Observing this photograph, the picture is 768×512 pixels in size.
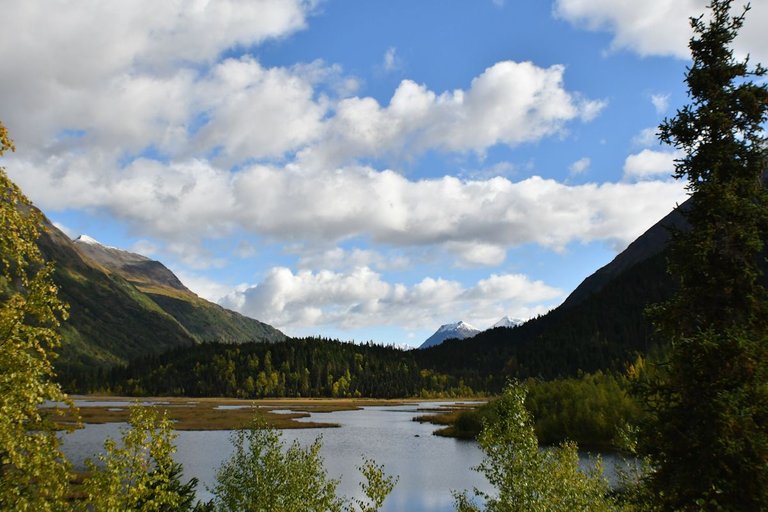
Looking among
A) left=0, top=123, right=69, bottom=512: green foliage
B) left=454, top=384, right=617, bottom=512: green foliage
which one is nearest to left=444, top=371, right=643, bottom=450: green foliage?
left=454, top=384, right=617, bottom=512: green foliage

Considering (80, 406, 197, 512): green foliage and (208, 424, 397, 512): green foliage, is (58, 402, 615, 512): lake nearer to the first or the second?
(208, 424, 397, 512): green foliage

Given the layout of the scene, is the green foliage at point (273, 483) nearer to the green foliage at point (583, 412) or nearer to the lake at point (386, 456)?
the lake at point (386, 456)

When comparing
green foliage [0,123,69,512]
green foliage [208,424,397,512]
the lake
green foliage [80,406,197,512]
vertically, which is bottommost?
the lake

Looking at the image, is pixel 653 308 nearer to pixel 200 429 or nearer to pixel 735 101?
pixel 735 101

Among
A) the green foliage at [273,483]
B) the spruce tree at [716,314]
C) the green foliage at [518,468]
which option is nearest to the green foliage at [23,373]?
the green foliage at [273,483]

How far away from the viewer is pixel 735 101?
2716cm

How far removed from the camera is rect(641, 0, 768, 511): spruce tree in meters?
22.9

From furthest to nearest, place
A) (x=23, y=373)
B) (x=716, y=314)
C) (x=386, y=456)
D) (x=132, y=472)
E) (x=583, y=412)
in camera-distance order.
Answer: (x=583, y=412) < (x=386, y=456) < (x=716, y=314) < (x=132, y=472) < (x=23, y=373)

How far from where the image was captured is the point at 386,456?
93562 mm

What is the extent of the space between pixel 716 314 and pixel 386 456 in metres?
75.5

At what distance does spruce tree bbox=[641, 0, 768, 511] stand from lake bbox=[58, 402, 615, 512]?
113 feet

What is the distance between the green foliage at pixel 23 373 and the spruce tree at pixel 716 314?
2340 centimetres

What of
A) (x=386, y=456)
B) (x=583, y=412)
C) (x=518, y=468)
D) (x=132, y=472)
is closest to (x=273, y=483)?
(x=518, y=468)

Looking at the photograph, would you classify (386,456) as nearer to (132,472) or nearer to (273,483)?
(273,483)
